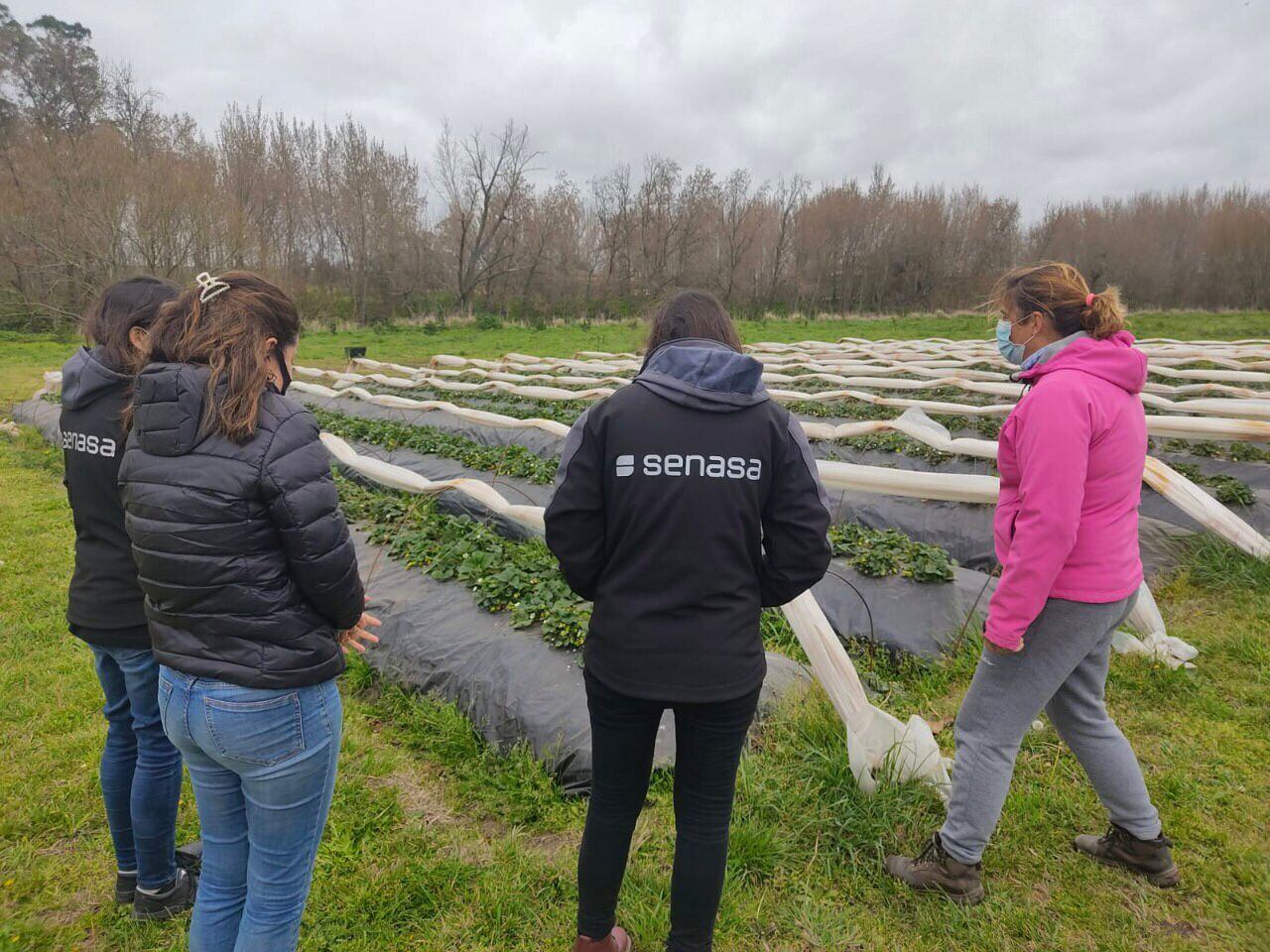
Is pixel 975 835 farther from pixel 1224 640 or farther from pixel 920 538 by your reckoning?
pixel 920 538

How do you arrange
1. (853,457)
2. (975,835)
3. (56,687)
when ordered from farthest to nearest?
(853,457) → (56,687) → (975,835)

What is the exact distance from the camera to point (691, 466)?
5.50ft

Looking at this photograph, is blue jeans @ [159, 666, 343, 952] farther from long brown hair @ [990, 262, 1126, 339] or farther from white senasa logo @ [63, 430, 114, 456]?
long brown hair @ [990, 262, 1126, 339]

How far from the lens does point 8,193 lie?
781 inches

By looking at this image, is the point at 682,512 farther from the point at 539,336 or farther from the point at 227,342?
the point at 539,336

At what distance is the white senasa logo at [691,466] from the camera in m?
1.67

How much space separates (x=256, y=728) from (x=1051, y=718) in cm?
250

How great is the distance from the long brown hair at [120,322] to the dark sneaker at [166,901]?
70.1 inches

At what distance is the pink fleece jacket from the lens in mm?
2004

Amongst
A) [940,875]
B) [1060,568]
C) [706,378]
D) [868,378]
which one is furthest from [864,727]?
[868,378]

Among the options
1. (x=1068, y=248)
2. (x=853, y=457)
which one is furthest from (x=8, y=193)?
(x=1068, y=248)

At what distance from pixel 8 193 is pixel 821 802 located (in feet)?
89.0

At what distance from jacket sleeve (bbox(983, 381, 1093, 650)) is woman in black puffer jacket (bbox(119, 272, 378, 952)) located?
1.90 meters

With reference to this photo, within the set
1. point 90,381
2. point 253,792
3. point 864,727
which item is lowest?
point 864,727
